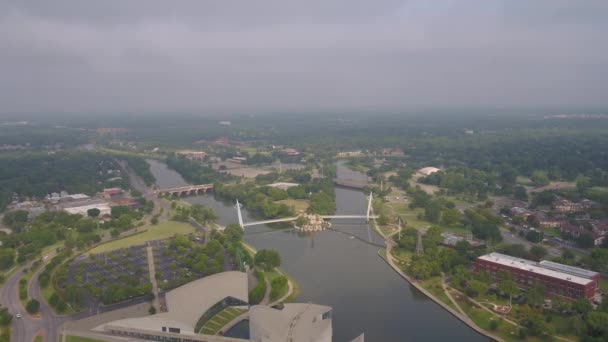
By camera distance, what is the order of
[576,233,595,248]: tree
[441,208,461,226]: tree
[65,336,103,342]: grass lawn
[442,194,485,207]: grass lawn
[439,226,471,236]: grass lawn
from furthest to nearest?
1. [442,194,485,207]: grass lawn
2. [441,208,461,226]: tree
3. [439,226,471,236]: grass lawn
4. [576,233,595,248]: tree
5. [65,336,103,342]: grass lawn

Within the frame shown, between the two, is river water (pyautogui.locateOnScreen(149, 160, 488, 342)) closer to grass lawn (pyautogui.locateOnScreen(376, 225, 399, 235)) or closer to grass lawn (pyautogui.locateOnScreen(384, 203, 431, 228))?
grass lawn (pyautogui.locateOnScreen(376, 225, 399, 235))

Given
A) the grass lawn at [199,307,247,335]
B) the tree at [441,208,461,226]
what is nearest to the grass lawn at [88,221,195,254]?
the grass lawn at [199,307,247,335]

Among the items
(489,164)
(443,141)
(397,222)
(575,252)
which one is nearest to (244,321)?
(397,222)

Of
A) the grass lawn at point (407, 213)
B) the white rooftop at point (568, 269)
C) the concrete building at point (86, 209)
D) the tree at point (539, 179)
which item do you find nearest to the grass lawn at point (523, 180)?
the tree at point (539, 179)

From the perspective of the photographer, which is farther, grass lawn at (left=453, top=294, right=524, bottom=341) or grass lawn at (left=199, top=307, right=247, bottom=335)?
grass lawn at (left=199, top=307, right=247, bottom=335)

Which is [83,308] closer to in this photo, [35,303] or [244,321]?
[35,303]
